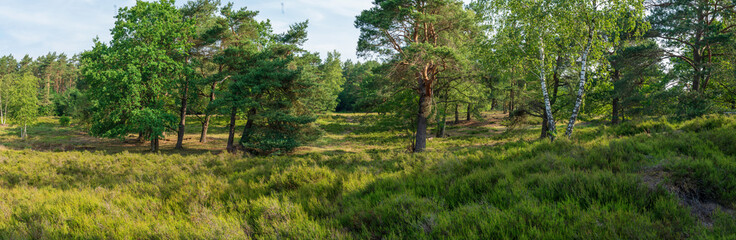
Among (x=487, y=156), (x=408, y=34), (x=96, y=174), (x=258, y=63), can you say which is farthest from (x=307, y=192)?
(x=258, y=63)

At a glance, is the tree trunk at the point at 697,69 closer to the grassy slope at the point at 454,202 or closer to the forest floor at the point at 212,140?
the grassy slope at the point at 454,202

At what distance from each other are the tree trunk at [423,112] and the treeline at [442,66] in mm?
66

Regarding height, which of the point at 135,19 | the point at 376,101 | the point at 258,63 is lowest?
the point at 376,101

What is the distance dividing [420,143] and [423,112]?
186cm

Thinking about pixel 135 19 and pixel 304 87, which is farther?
pixel 135 19

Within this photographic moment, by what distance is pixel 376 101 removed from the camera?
55.1 ft

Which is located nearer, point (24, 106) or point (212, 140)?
point (212, 140)

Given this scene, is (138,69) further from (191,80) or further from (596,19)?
(596,19)

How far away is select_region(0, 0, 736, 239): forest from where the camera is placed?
3480mm

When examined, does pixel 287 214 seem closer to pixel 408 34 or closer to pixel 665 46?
pixel 408 34

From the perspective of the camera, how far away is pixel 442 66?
15.8m

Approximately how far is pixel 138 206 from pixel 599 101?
2306 centimetres

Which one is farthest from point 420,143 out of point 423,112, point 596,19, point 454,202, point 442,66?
point 454,202

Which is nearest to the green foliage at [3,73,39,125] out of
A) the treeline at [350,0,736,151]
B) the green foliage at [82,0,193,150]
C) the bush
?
the bush
